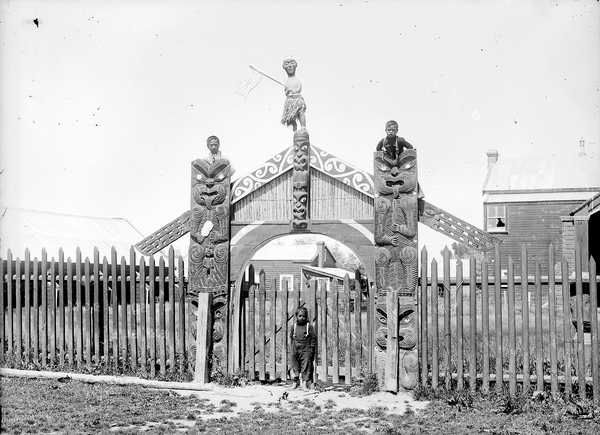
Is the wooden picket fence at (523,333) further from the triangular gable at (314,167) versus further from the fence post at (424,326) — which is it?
the triangular gable at (314,167)

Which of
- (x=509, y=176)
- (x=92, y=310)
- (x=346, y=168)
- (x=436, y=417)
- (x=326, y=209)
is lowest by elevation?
(x=436, y=417)

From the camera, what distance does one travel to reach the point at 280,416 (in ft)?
25.0

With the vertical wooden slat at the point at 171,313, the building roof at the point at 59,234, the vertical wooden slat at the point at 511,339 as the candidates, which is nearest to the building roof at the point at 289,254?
the building roof at the point at 59,234

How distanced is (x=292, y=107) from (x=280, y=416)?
4777 mm

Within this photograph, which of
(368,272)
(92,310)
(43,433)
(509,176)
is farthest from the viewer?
(509,176)

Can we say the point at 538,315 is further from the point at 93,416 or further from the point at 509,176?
the point at 509,176

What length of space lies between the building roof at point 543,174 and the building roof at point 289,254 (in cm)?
1147

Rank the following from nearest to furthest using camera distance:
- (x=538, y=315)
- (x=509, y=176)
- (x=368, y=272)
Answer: (x=538, y=315) → (x=368, y=272) → (x=509, y=176)

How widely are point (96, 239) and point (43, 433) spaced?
28.7 metres

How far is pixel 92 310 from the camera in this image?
11.1 metres

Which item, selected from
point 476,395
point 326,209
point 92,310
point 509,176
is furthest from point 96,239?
point 476,395

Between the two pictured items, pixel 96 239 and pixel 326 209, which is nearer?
pixel 326 209

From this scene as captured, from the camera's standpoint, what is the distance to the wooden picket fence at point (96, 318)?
33.7 feet

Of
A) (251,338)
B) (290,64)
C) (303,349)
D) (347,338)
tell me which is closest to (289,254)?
(251,338)
